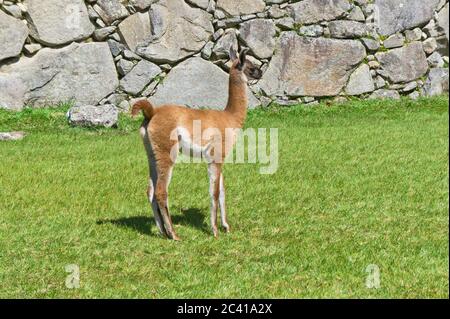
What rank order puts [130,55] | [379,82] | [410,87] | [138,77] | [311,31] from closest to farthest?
[130,55], [138,77], [311,31], [379,82], [410,87]

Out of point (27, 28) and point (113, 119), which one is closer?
point (113, 119)

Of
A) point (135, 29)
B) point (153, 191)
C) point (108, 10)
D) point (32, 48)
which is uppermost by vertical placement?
point (108, 10)

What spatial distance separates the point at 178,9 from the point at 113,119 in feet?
9.89

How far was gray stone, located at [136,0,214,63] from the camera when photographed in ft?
49.2

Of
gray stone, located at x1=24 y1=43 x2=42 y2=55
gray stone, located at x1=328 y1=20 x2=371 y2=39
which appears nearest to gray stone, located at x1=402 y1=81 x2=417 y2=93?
gray stone, located at x1=328 y1=20 x2=371 y2=39

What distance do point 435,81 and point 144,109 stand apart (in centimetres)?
1109

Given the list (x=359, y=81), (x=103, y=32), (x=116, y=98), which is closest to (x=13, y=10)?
(x=103, y=32)

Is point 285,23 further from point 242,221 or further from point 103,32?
point 242,221

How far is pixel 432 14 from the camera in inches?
648

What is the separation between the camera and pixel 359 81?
1590 cm

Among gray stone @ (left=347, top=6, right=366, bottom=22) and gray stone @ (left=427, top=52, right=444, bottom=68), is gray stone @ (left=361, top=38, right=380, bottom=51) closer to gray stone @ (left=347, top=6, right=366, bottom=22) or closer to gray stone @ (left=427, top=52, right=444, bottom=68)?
gray stone @ (left=347, top=6, right=366, bottom=22)

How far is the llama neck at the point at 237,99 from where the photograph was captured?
23.1 ft

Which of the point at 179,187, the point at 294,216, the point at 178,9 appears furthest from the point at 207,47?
the point at 294,216

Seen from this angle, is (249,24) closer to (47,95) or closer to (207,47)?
(207,47)
